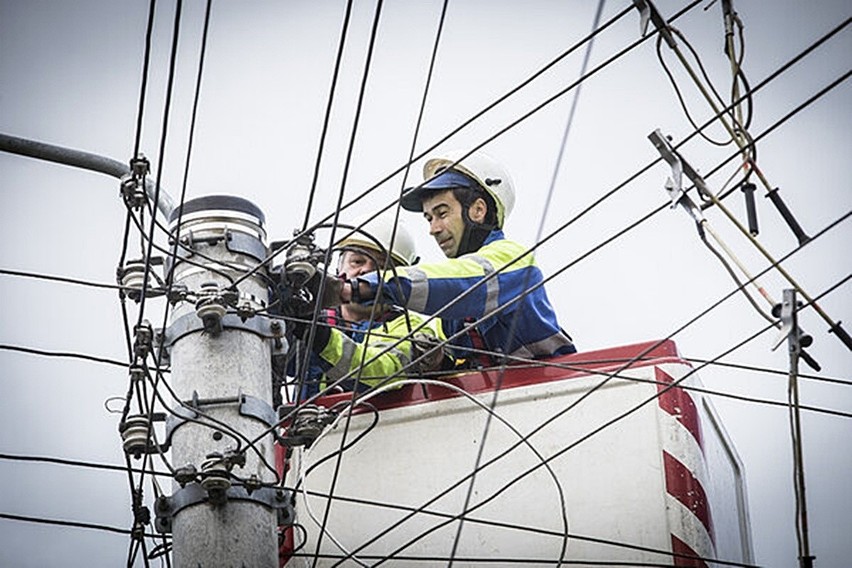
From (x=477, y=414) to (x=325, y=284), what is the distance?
1.04m

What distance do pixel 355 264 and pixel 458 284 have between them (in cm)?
177

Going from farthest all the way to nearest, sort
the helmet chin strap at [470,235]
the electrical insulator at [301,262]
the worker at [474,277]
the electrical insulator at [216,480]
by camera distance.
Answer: the helmet chin strap at [470,235] → the worker at [474,277] → the electrical insulator at [301,262] → the electrical insulator at [216,480]

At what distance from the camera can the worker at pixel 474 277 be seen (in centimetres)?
707

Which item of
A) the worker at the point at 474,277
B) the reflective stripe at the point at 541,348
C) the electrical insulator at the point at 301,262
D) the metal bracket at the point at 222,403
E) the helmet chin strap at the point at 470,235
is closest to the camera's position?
the metal bracket at the point at 222,403

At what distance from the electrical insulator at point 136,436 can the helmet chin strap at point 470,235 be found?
291cm

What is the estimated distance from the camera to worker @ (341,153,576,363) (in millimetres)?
7070

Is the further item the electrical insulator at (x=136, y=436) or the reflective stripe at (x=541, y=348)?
the reflective stripe at (x=541, y=348)

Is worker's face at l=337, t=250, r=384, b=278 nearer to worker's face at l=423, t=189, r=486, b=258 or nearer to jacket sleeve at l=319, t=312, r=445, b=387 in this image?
worker's face at l=423, t=189, r=486, b=258

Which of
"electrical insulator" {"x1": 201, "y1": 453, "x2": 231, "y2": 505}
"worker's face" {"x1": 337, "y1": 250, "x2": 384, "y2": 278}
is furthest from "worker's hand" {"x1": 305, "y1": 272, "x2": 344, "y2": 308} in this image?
"worker's face" {"x1": 337, "y1": 250, "x2": 384, "y2": 278}

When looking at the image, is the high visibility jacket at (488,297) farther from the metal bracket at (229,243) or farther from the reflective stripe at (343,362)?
the metal bracket at (229,243)

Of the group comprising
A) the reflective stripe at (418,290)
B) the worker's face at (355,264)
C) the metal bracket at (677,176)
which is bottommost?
the metal bracket at (677,176)

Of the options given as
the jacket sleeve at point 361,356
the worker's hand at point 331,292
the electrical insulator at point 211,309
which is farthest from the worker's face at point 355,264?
the electrical insulator at point 211,309

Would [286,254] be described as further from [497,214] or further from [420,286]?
[497,214]

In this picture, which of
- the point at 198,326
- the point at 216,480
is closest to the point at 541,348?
the point at 198,326
